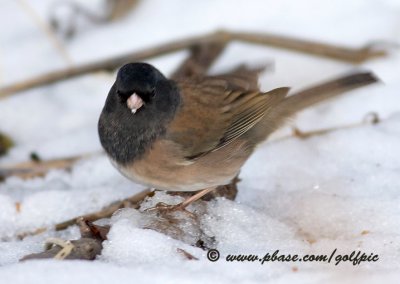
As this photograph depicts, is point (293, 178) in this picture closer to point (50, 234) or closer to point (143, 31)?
point (50, 234)

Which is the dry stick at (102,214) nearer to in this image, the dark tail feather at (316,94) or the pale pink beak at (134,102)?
the pale pink beak at (134,102)

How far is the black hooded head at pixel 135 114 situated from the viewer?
3230 mm

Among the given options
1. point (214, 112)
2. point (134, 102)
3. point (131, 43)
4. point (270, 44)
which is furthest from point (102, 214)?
point (131, 43)

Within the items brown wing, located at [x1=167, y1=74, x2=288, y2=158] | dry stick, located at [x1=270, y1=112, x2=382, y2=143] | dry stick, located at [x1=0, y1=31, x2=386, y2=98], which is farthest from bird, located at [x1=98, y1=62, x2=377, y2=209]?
dry stick, located at [x1=0, y1=31, x2=386, y2=98]

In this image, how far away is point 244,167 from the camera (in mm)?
4012

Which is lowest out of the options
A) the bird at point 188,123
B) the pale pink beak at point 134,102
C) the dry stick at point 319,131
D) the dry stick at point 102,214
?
the dry stick at point 102,214

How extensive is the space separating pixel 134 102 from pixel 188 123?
0.34m

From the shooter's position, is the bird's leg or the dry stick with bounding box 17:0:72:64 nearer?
the bird's leg

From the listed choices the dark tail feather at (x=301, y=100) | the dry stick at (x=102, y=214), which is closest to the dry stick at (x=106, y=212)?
the dry stick at (x=102, y=214)

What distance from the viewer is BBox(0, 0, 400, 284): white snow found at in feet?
8.83

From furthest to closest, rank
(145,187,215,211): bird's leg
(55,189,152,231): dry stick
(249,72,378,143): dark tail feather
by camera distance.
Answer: (249,72,378,143): dark tail feather
(55,189,152,231): dry stick
(145,187,215,211): bird's leg

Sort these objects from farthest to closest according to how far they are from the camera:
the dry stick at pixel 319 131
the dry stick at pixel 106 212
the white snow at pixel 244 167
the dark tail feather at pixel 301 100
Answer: the dry stick at pixel 319 131 → the dark tail feather at pixel 301 100 → the dry stick at pixel 106 212 → the white snow at pixel 244 167

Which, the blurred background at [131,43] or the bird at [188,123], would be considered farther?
the blurred background at [131,43]

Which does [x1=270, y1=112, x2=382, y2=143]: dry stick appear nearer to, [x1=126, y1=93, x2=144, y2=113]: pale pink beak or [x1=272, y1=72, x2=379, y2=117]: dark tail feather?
[x1=272, y1=72, x2=379, y2=117]: dark tail feather
